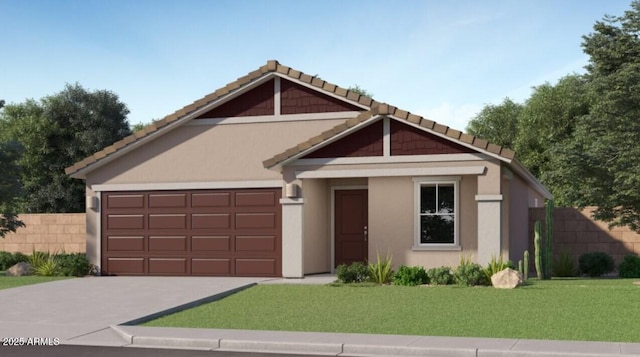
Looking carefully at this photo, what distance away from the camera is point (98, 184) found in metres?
25.8

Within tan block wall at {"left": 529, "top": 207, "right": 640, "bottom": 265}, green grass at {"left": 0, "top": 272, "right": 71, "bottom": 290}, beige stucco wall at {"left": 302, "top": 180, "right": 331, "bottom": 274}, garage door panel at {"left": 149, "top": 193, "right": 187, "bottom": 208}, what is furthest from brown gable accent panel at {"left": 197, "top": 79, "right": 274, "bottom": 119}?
tan block wall at {"left": 529, "top": 207, "right": 640, "bottom": 265}

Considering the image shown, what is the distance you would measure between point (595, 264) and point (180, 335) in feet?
50.4

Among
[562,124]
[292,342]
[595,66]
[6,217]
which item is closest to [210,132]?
[6,217]

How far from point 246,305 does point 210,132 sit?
30.0 ft

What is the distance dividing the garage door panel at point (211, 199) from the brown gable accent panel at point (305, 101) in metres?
2.89

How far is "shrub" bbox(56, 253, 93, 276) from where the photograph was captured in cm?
2498

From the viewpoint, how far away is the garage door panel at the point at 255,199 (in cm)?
2389

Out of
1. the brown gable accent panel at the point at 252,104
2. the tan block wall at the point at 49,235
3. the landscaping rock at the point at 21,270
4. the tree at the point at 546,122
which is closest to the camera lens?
the brown gable accent panel at the point at 252,104

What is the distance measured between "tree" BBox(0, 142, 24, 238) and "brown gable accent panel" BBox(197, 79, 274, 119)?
761 centimetres

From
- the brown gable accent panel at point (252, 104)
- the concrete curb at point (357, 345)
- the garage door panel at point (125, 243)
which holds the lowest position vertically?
the concrete curb at point (357, 345)

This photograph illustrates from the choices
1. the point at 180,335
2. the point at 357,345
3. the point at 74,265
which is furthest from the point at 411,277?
the point at 74,265

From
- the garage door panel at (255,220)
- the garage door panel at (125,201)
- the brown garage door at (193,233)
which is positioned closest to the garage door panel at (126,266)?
the brown garage door at (193,233)

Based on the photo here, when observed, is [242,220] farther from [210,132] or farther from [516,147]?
[516,147]

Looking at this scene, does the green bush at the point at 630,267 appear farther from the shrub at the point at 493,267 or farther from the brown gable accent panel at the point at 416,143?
the brown gable accent panel at the point at 416,143
